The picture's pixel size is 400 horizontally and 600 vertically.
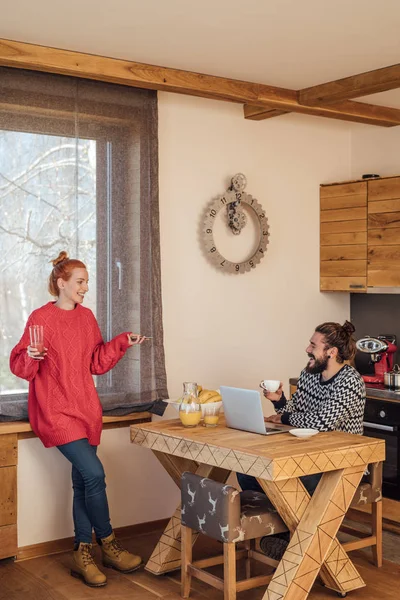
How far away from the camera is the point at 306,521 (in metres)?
3.73

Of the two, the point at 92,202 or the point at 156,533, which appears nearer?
the point at 92,202

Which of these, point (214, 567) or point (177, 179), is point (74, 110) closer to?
point (177, 179)

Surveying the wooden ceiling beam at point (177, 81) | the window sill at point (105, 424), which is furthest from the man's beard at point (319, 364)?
the wooden ceiling beam at point (177, 81)

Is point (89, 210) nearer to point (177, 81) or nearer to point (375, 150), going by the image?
point (177, 81)

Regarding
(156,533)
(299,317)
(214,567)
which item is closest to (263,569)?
(214,567)

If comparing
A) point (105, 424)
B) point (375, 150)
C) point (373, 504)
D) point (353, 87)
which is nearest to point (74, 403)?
point (105, 424)

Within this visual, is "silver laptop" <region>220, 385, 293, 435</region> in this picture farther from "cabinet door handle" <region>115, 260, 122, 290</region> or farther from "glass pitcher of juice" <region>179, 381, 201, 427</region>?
"cabinet door handle" <region>115, 260, 122, 290</region>

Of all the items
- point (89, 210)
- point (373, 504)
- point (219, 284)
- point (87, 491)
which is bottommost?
point (373, 504)

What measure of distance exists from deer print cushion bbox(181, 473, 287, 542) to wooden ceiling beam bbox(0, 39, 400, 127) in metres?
2.15

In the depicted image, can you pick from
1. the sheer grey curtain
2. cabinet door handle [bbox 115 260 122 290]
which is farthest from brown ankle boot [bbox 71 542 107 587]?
cabinet door handle [bbox 115 260 122 290]

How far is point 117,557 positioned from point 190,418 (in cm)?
92

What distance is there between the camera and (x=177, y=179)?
5.23 meters

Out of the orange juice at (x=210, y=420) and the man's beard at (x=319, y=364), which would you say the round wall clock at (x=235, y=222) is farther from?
the orange juice at (x=210, y=420)

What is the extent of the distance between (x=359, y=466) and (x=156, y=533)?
177cm
